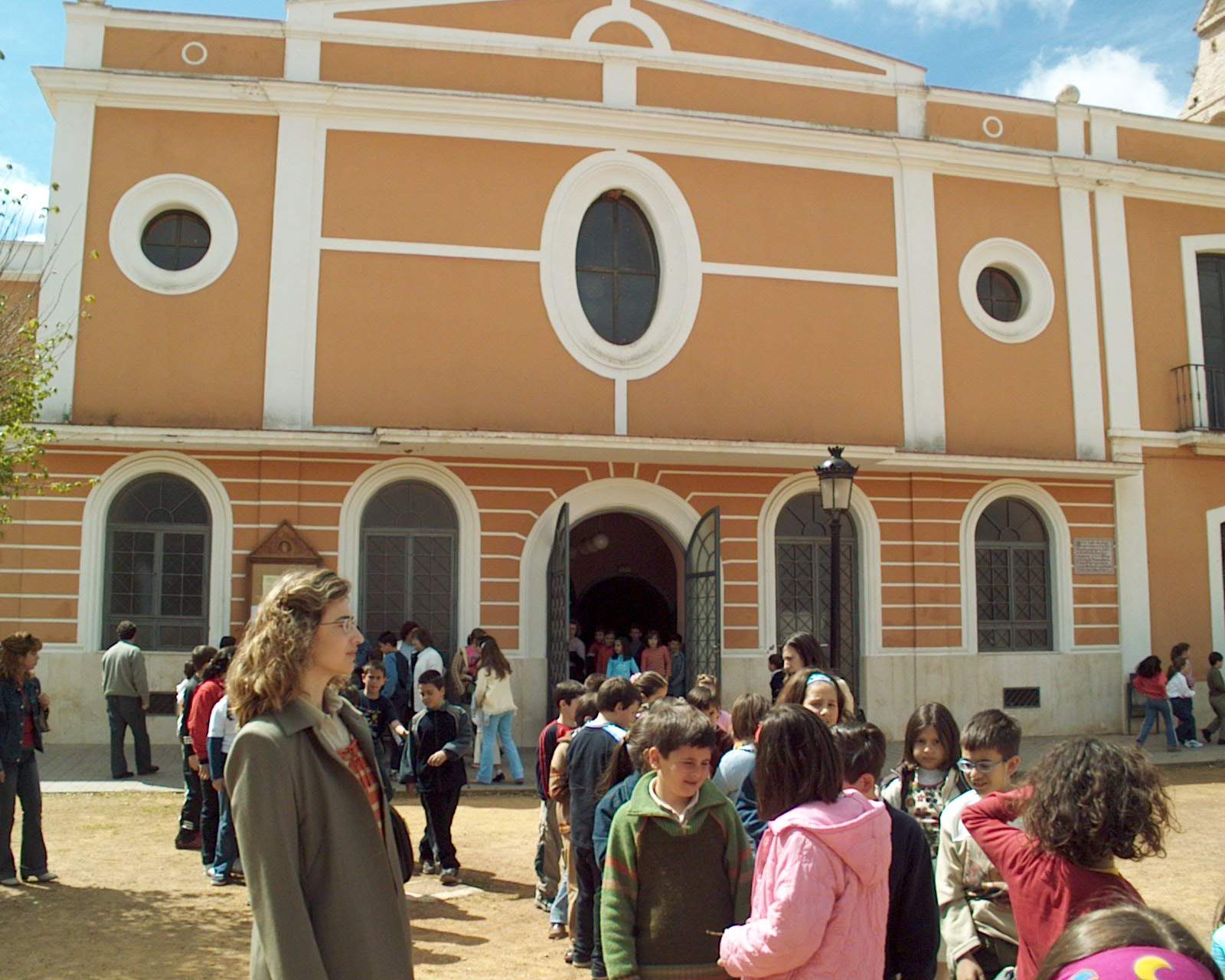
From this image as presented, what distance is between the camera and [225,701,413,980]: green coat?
112 inches

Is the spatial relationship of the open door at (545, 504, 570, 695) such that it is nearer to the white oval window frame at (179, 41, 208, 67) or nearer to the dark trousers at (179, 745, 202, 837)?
the dark trousers at (179, 745, 202, 837)

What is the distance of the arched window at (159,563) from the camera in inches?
558

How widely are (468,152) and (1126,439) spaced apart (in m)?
10.3

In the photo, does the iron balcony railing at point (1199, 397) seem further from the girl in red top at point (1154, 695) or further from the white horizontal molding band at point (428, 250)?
the white horizontal molding band at point (428, 250)

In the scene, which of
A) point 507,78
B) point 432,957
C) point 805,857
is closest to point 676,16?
point 507,78

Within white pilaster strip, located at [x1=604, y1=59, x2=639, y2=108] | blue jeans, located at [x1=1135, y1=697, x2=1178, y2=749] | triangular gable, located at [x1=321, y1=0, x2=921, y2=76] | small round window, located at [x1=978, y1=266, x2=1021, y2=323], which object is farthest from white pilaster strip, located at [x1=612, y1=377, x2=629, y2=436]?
blue jeans, located at [x1=1135, y1=697, x2=1178, y2=749]

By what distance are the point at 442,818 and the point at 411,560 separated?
267 inches

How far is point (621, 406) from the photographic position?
1546 cm

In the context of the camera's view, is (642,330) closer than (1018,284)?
Yes

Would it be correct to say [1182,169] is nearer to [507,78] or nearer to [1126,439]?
[1126,439]

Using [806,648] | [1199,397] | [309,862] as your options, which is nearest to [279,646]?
[309,862]

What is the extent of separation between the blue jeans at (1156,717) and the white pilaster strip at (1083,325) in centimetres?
360

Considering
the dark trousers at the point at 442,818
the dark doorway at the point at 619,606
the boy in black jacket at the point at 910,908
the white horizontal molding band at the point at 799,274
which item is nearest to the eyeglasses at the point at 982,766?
the boy in black jacket at the point at 910,908

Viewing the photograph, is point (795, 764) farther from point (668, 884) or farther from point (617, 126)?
point (617, 126)
